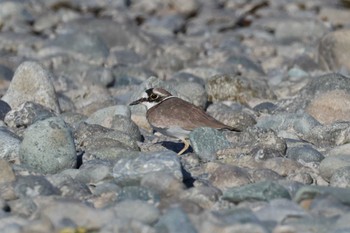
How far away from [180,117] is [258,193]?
2353mm

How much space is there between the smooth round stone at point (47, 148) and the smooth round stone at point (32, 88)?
3.52 metres

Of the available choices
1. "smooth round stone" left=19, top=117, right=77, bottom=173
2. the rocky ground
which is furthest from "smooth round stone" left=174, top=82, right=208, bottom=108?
"smooth round stone" left=19, top=117, right=77, bottom=173

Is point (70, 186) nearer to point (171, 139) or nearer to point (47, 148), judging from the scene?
point (47, 148)

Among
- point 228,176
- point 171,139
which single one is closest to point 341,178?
point 228,176

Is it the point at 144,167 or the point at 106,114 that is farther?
the point at 106,114

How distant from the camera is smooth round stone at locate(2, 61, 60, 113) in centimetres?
Answer: 1271

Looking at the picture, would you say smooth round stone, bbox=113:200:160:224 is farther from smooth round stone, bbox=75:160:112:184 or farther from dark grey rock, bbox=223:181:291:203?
smooth round stone, bbox=75:160:112:184

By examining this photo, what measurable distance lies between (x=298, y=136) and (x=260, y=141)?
3.46ft

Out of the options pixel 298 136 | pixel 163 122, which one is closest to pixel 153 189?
pixel 163 122

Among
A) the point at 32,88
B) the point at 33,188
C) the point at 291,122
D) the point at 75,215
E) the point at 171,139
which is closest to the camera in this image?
the point at 75,215

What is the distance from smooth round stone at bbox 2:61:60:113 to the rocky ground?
2 centimetres

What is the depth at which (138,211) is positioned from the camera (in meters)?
7.23

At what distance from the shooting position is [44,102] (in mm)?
12711

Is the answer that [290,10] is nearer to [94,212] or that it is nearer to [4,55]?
[4,55]
